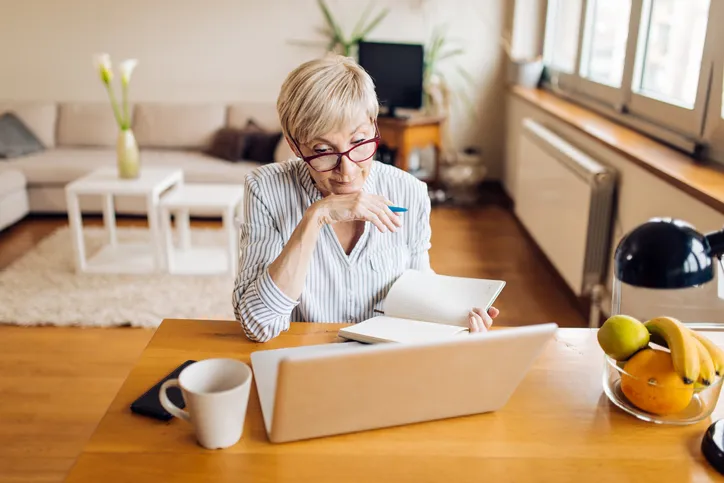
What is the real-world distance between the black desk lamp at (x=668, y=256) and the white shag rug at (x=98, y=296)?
224 cm

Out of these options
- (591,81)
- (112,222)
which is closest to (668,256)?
(591,81)

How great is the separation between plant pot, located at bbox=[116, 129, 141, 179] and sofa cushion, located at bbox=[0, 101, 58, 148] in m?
1.58

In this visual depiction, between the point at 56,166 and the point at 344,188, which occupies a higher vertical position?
the point at 344,188

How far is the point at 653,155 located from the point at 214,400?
6.59 ft

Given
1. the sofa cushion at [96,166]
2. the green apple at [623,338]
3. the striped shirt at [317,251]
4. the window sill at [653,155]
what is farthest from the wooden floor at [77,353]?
the green apple at [623,338]

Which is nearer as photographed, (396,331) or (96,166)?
(396,331)

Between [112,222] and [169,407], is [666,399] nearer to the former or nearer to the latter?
[169,407]

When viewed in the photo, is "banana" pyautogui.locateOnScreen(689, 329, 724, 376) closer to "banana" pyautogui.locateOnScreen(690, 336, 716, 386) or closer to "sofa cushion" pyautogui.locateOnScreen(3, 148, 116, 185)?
"banana" pyautogui.locateOnScreen(690, 336, 716, 386)

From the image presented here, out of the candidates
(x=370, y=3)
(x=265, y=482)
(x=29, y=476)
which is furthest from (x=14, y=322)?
(x=370, y=3)

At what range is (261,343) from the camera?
42.1 inches

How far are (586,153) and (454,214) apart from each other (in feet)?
5.09

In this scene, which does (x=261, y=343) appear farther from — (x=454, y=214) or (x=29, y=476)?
(x=454, y=214)

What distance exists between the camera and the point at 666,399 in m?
0.85

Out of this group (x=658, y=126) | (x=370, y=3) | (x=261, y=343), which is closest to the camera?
(x=261, y=343)
